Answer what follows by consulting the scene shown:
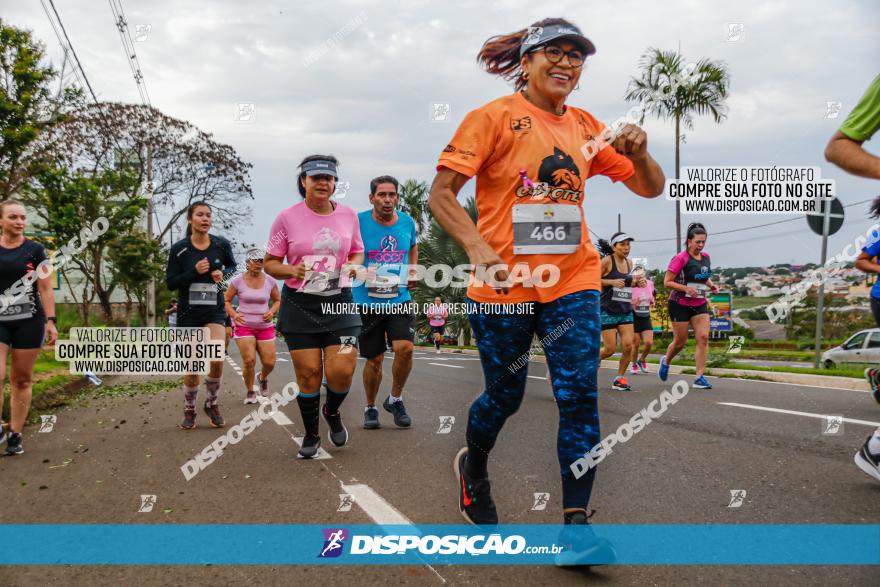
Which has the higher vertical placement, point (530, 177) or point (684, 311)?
point (530, 177)

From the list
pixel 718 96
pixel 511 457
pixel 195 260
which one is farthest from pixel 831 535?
pixel 718 96

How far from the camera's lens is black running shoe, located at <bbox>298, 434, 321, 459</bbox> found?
18.1 ft

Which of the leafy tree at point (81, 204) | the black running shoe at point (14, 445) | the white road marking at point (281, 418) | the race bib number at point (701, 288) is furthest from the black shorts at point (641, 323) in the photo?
the leafy tree at point (81, 204)

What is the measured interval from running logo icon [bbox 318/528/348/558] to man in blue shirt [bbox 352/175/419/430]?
3.42 metres

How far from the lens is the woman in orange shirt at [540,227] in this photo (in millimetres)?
3113

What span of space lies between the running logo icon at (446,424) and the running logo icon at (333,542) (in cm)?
307

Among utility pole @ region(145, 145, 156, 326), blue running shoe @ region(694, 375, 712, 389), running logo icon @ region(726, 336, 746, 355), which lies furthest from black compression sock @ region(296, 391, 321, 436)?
utility pole @ region(145, 145, 156, 326)

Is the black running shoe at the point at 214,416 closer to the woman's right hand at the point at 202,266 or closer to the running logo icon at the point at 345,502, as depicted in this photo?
the woman's right hand at the point at 202,266

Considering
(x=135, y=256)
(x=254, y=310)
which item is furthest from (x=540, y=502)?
(x=135, y=256)

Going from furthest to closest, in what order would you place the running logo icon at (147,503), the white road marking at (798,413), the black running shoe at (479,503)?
1. the white road marking at (798,413)
2. the running logo icon at (147,503)
3. the black running shoe at (479,503)

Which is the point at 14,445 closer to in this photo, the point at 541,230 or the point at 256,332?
the point at 256,332

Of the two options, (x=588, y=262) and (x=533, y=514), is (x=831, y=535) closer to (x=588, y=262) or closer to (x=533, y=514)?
(x=533, y=514)

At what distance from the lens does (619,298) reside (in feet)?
34.2

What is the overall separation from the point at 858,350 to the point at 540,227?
2000 centimetres
